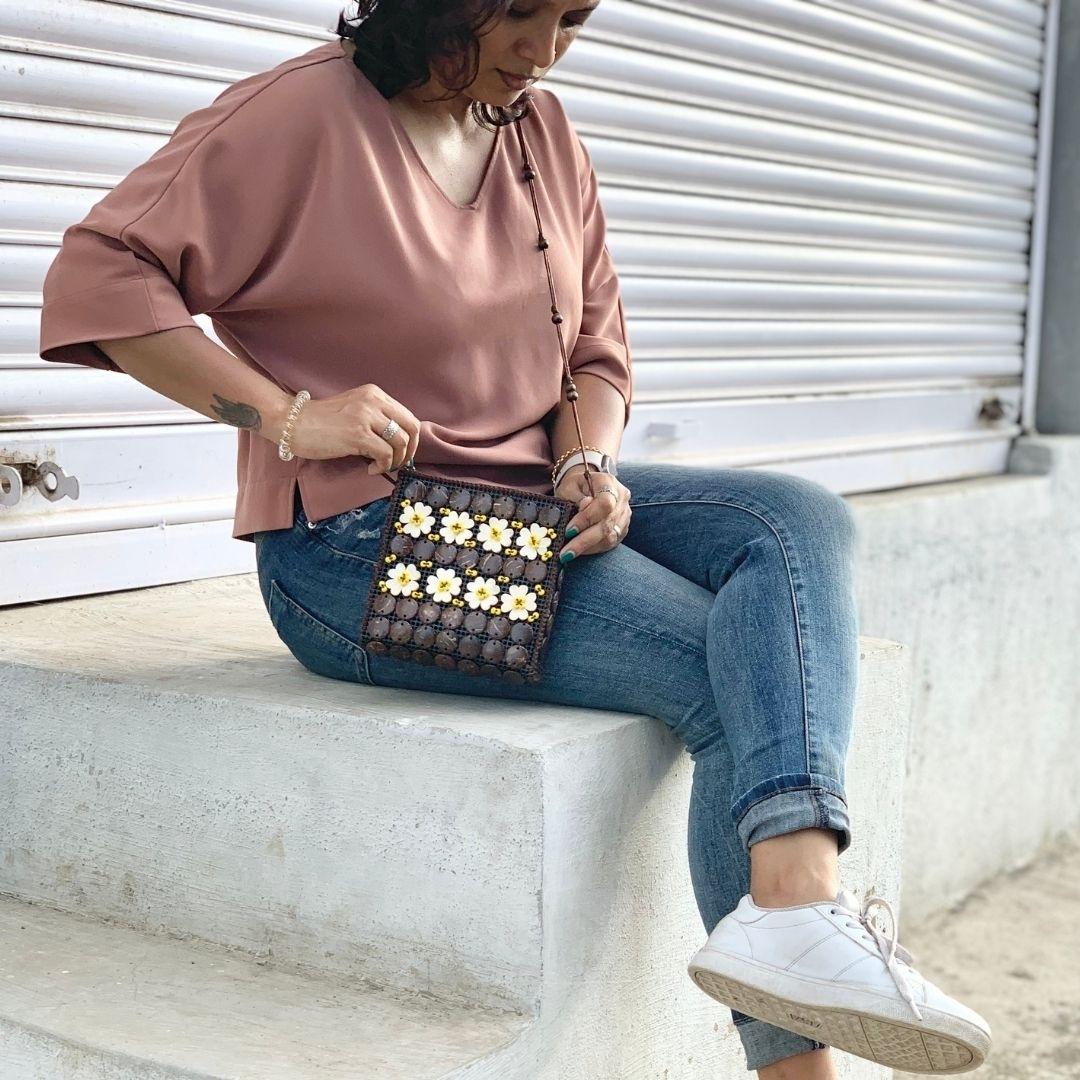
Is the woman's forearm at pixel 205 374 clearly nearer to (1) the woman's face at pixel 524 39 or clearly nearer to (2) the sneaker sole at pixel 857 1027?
(1) the woman's face at pixel 524 39

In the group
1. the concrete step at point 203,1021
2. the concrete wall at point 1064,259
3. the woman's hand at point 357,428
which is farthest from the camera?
the concrete wall at point 1064,259

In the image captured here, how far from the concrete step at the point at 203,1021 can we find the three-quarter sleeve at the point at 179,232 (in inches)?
31.0

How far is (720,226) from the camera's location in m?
4.43

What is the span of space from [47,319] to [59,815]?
744mm

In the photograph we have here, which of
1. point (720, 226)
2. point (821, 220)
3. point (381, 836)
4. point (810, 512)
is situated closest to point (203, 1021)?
point (381, 836)

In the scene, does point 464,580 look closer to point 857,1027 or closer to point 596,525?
point 596,525

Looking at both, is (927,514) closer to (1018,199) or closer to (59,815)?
(1018,199)

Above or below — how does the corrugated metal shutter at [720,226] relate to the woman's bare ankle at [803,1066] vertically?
above

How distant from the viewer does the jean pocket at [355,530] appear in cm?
205

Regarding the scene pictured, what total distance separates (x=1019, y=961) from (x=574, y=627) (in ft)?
10.1

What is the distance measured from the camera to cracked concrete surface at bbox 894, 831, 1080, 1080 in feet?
12.8

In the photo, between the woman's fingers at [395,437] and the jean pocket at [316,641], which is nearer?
the woman's fingers at [395,437]

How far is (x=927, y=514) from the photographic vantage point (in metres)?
Answer: 4.91

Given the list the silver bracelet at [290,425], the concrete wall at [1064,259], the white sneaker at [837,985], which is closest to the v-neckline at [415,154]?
the silver bracelet at [290,425]
